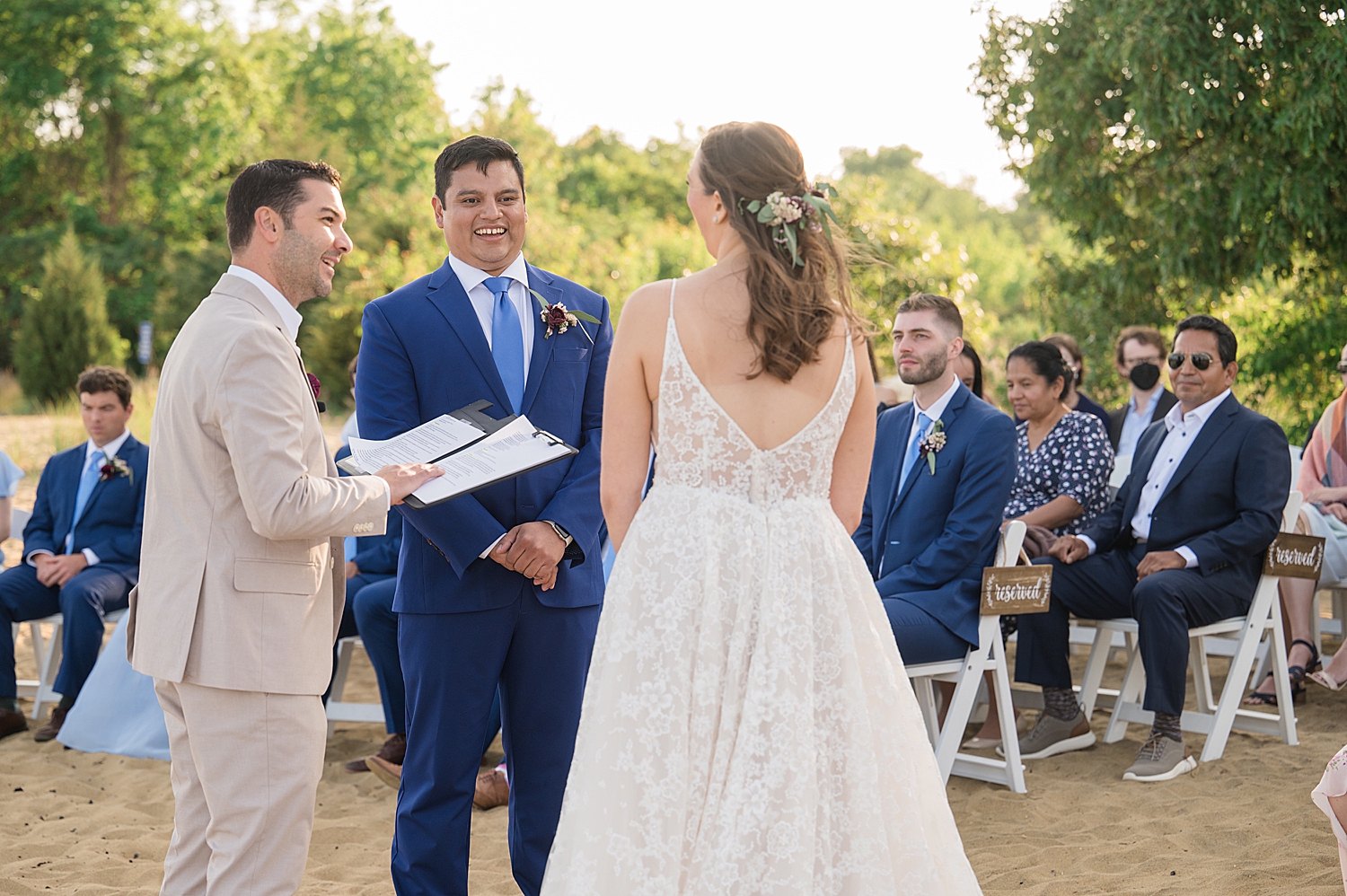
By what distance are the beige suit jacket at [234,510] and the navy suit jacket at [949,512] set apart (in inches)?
116

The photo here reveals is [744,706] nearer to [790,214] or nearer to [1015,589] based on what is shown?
[790,214]

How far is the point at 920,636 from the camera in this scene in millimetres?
4836

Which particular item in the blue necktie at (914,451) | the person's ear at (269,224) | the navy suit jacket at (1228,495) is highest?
the person's ear at (269,224)

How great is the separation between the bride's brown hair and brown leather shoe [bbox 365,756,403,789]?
3.43m

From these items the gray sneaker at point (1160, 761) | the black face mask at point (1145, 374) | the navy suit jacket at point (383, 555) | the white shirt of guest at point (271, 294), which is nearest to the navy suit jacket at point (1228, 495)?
the gray sneaker at point (1160, 761)

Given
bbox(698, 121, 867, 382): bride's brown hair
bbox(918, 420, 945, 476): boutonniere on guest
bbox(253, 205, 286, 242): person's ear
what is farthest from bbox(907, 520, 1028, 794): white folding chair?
bbox(253, 205, 286, 242): person's ear

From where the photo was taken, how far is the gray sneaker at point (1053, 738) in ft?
18.6

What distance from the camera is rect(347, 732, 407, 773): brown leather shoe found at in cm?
552

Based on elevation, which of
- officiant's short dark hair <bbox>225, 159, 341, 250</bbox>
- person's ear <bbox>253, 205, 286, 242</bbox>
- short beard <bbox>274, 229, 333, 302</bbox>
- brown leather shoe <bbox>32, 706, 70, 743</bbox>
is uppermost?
officiant's short dark hair <bbox>225, 159, 341, 250</bbox>

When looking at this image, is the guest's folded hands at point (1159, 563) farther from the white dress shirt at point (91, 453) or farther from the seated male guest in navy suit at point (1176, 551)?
the white dress shirt at point (91, 453)

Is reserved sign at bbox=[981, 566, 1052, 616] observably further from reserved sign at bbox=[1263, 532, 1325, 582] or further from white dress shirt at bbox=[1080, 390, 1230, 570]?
reserved sign at bbox=[1263, 532, 1325, 582]

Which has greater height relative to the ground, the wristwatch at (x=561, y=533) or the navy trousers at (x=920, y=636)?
the wristwatch at (x=561, y=533)

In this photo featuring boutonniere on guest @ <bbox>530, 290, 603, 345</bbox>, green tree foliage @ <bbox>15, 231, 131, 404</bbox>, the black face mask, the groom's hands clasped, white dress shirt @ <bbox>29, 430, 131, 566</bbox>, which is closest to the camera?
the groom's hands clasped

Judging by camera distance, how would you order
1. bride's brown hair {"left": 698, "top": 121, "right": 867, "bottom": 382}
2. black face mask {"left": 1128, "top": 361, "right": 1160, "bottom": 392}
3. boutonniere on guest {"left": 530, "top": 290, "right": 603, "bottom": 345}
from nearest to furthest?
bride's brown hair {"left": 698, "top": 121, "right": 867, "bottom": 382} → boutonniere on guest {"left": 530, "top": 290, "right": 603, "bottom": 345} → black face mask {"left": 1128, "top": 361, "right": 1160, "bottom": 392}
